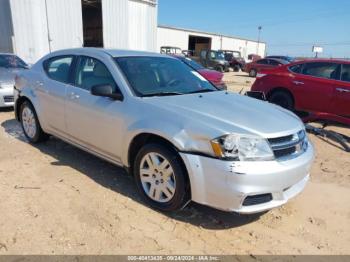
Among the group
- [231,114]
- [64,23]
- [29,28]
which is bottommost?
[231,114]

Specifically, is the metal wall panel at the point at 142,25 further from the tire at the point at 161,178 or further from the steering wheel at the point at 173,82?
the tire at the point at 161,178

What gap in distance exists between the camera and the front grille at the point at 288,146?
9.84 feet

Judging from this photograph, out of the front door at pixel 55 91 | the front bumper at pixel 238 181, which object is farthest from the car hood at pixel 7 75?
the front bumper at pixel 238 181

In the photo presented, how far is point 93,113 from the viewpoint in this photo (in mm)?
3900

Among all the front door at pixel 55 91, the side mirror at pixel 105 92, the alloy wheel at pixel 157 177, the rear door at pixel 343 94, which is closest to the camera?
the alloy wheel at pixel 157 177

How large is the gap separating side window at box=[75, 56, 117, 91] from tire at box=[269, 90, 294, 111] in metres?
5.33

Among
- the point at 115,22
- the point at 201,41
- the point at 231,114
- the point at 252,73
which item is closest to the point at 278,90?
the point at 231,114

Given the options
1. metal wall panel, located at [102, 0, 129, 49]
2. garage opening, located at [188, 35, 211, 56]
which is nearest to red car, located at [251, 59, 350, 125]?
metal wall panel, located at [102, 0, 129, 49]

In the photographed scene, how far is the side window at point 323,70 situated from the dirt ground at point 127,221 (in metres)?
3.66

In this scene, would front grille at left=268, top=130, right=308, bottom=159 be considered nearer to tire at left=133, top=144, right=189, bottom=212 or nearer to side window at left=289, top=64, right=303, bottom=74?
tire at left=133, top=144, right=189, bottom=212

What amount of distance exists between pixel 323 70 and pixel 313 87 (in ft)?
1.54

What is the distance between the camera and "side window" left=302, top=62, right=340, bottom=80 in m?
7.39

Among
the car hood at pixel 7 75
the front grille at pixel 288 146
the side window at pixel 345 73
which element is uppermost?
the side window at pixel 345 73

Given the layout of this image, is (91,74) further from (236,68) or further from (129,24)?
(236,68)
